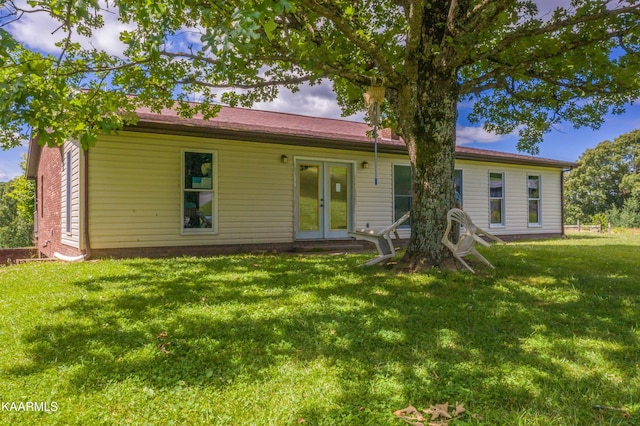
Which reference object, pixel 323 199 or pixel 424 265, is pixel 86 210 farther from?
pixel 424 265

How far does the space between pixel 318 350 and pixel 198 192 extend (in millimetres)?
6150

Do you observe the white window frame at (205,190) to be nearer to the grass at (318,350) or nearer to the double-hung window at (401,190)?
the grass at (318,350)

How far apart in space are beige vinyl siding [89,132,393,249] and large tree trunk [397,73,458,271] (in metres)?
4.16

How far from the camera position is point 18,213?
26609 millimetres

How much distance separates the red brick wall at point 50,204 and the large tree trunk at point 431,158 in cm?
667

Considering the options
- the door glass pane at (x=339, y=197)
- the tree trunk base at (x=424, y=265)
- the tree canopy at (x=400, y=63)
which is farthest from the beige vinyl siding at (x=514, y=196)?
the tree trunk base at (x=424, y=265)

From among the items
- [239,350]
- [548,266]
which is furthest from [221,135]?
[548,266]

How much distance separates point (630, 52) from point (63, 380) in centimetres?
766

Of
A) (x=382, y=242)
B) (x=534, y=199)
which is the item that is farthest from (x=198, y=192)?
(x=534, y=199)

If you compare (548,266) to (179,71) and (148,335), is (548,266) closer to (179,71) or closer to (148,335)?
(148,335)

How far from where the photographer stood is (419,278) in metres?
4.94

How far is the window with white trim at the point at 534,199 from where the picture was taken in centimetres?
1321

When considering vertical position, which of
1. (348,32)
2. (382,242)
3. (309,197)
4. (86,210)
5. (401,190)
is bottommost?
(382,242)

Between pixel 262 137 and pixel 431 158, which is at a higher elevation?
pixel 262 137
